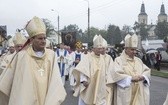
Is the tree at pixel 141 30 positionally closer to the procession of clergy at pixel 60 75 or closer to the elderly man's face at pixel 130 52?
the procession of clergy at pixel 60 75

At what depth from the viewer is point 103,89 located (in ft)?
34.9

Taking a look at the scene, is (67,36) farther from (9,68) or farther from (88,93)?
(9,68)

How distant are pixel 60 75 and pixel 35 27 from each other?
2.55 ft

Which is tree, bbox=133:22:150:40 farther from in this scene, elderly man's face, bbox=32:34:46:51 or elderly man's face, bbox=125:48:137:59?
elderly man's face, bbox=32:34:46:51

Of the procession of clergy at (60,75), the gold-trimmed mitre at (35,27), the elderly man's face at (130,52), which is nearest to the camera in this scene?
the procession of clergy at (60,75)

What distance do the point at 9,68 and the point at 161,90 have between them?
13.7 m

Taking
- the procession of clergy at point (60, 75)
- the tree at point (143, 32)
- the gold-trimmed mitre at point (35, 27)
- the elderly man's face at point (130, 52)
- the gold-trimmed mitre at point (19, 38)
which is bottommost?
the procession of clergy at point (60, 75)

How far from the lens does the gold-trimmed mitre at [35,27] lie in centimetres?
696

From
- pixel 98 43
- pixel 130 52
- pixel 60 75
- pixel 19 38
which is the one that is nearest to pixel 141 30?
pixel 98 43

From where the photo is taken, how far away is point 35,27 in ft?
22.9

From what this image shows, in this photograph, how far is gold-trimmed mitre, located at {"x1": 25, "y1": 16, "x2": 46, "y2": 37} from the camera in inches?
274

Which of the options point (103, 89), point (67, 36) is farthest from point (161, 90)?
point (103, 89)

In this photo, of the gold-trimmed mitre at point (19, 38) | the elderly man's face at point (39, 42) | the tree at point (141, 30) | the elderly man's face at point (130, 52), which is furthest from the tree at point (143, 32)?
the elderly man's face at point (39, 42)

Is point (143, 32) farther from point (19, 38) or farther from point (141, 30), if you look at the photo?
point (19, 38)
